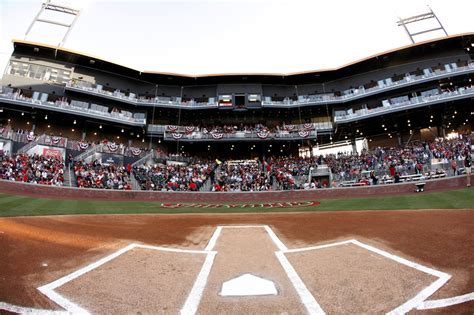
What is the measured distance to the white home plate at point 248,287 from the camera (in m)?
3.84

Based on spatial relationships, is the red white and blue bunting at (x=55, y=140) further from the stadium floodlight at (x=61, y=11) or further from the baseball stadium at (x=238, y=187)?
the stadium floodlight at (x=61, y=11)

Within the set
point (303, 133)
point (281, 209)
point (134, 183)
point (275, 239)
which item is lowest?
point (281, 209)

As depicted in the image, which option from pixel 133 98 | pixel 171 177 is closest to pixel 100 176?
pixel 171 177

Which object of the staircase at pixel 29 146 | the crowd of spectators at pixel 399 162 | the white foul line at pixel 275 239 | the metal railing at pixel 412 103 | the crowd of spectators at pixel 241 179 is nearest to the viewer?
the white foul line at pixel 275 239

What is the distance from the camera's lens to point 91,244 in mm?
6301

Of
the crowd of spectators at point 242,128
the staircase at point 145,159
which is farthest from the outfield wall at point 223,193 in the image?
the crowd of spectators at point 242,128

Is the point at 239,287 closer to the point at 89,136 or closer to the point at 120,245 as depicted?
the point at 120,245

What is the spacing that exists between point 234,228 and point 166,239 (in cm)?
251

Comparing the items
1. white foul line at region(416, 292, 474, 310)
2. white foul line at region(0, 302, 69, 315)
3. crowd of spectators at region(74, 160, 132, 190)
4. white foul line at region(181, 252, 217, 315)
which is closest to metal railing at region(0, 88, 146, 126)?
crowd of spectators at region(74, 160, 132, 190)

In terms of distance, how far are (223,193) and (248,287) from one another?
21.0m

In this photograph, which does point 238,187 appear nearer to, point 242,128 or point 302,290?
point 242,128

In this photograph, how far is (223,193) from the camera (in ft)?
81.7

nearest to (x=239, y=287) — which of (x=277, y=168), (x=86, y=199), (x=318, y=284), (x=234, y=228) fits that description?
(x=318, y=284)

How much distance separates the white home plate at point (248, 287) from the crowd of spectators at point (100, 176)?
2218 cm
